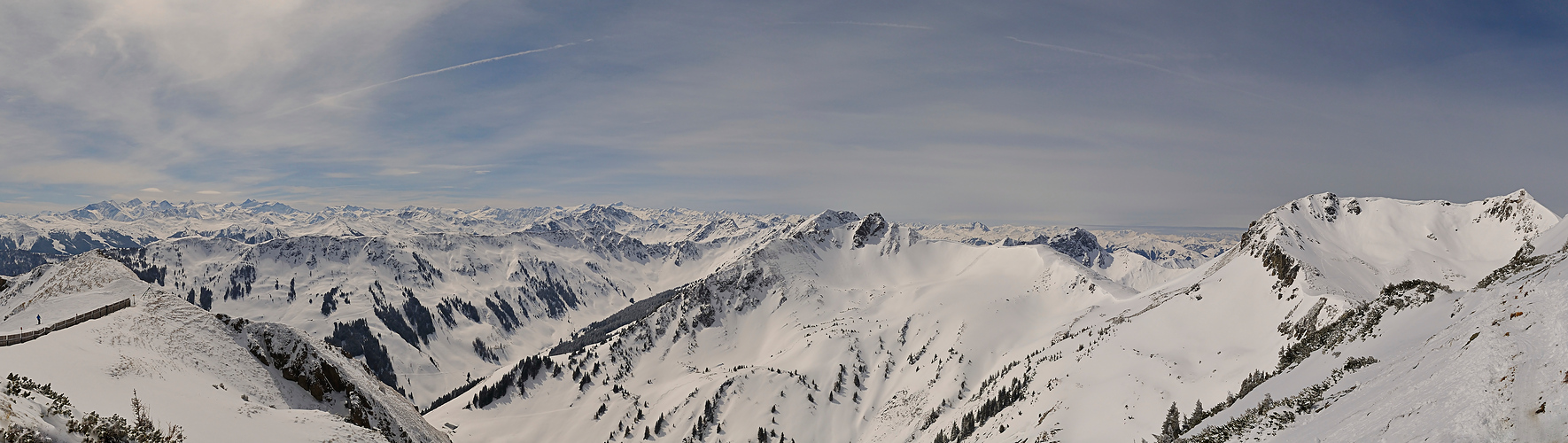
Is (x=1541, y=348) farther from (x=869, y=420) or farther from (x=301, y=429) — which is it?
(x=869, y=420)

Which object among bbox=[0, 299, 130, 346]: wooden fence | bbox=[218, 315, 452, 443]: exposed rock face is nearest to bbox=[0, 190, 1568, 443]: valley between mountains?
bbox=[218, 315, 452, 443]: exposed rock face

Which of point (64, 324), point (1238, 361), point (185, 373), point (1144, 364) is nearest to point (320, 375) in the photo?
point (185, 373)

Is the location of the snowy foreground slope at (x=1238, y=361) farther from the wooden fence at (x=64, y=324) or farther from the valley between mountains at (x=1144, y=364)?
the wooden fence at (x=64, y=324)

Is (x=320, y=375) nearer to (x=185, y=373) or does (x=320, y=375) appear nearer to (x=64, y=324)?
(x=185, y=373)

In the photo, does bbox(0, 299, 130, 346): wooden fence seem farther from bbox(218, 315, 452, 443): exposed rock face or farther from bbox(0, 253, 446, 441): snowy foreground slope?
bbox(218, 315, 452, 443): exposed rock face

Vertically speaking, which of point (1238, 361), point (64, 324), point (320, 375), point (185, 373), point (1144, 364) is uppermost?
point (64, 324)

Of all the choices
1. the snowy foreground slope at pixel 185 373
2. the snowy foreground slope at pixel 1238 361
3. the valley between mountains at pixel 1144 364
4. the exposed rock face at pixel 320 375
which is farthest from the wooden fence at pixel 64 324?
the snowy foreground slope at pixel 1238 361
